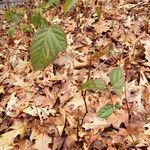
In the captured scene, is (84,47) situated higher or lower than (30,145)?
higher

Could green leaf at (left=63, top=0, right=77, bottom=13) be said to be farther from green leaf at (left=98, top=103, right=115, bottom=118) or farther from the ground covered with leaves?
green leaf at (left=98, top=103, right=115, bottom=118)

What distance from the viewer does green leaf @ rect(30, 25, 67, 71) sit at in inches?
35.2

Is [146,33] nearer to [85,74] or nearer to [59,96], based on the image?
[85,74]

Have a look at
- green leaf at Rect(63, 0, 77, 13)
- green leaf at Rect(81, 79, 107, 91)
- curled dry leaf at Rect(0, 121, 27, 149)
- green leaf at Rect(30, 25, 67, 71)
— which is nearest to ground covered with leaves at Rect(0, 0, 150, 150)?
curled dry leaf at Rect(0, 121, 27, 149)

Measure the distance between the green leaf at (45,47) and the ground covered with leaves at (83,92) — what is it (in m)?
0.92

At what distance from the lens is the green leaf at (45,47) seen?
89 cm

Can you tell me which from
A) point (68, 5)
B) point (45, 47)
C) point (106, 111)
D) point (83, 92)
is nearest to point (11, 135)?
point (83, 92)

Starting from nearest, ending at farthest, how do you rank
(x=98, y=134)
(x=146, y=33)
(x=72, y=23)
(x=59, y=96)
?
1. (x=98, y=134)
2. (x=59, y=96)
3. (x=146, y=33)
4. (x=72, y=23)

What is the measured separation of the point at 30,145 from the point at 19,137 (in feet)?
0.47

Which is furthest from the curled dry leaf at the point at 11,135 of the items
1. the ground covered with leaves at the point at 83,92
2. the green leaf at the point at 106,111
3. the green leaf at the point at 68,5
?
the green leaf at the point at 68,5

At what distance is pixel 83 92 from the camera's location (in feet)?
8.74

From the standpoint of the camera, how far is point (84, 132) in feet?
7.48

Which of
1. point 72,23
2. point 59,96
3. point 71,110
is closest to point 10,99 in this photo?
point 59,96

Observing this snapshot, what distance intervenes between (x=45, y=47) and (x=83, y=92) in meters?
1.80
